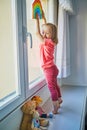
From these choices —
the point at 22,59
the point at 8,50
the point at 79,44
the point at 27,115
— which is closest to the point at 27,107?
the point at 27,115

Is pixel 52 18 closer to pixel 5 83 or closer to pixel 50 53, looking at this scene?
pixel 50 53

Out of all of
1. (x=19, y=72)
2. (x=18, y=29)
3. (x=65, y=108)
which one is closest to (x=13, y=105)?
(x=19, y=72)

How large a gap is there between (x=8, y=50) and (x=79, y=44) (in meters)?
1.38

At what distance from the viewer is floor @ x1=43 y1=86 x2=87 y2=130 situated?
1235 millimetres

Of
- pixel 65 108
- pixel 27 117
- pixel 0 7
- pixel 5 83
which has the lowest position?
pixel 65 108

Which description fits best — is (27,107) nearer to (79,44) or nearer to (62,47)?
(62,47)

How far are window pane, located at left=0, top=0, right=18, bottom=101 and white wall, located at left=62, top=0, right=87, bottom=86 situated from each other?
4.33 ft

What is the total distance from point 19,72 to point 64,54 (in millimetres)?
1089

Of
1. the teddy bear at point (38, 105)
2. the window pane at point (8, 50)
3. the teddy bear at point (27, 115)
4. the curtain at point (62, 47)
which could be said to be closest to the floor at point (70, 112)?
the teddy bear at point (38, 105)

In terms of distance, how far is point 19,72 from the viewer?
123 centimetres

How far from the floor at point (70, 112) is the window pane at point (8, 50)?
39cm

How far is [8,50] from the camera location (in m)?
1.30

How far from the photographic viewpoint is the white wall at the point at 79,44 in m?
2.38

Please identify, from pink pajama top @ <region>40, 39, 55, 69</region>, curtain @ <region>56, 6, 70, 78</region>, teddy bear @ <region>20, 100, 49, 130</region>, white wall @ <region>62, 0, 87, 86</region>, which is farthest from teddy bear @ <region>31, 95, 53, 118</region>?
white wall @ <region>62, 0, 87, 86</region>
